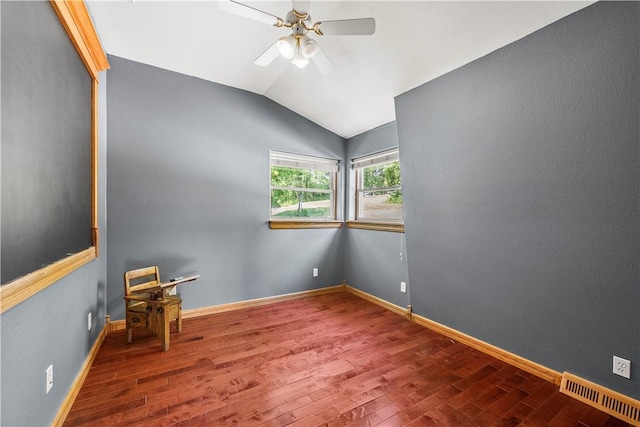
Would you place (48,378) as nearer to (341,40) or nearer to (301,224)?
(301,224)

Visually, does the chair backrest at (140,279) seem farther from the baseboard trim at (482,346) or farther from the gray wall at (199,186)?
the baseboard trim at (482,346)

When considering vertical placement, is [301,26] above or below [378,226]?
above

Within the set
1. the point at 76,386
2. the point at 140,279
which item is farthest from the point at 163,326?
the point at 140,279

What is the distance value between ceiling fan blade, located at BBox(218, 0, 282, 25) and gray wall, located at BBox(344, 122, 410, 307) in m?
2.11

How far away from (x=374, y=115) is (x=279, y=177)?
58.3 inches

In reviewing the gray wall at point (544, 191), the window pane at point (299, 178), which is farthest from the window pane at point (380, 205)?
the gray wall at point (544, 191)

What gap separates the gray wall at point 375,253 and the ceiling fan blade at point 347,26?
1.79 metres

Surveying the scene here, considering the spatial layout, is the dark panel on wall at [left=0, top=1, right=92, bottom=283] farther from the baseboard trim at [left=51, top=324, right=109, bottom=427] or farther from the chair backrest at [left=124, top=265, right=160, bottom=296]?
the baseboard trim at [left=51, top=324, right=109, bottom=427]

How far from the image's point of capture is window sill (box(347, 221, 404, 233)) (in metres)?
3.24

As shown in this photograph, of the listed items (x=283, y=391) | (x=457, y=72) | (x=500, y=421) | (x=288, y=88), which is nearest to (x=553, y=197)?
(x=457, y=72)

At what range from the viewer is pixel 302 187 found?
3855 mm

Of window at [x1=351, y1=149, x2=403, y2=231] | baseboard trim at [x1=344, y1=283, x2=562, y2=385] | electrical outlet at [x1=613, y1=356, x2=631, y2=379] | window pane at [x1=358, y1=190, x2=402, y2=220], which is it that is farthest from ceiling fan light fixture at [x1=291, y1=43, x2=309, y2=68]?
electrical outlet at [x1=613, y1=356, x2=631, y2=379]

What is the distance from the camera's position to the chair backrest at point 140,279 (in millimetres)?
2453

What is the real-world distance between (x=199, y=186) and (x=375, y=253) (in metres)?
2.37
